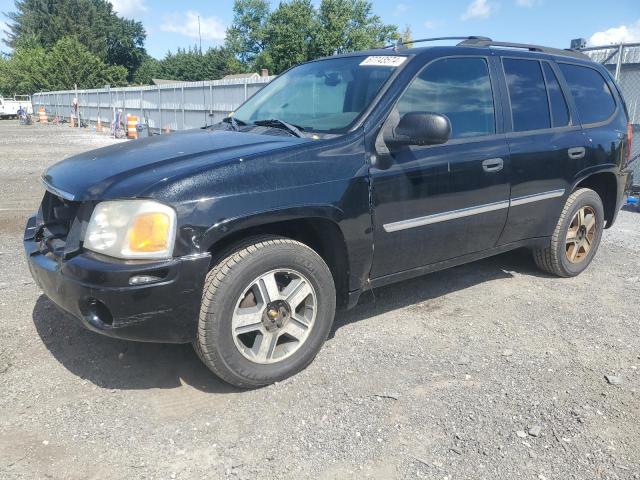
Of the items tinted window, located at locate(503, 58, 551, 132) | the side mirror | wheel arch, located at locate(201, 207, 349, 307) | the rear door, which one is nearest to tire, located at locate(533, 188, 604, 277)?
the rear door

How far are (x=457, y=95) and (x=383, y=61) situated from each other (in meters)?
0.58

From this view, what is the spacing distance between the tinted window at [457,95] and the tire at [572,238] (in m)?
1.30

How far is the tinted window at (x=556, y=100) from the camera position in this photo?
448cm

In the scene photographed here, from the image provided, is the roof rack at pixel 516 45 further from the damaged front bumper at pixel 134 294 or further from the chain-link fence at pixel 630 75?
the chain-link fence at pixel 630 75

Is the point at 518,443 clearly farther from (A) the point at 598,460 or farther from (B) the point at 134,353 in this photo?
(B) the point at 134,353

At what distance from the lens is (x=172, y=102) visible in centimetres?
2131

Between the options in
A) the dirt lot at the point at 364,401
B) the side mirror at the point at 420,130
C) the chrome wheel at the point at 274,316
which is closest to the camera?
the dirt lot at the point at 364,401

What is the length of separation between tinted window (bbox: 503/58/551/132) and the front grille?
122 inches

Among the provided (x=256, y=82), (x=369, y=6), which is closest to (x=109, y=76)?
(x=369, y=6)

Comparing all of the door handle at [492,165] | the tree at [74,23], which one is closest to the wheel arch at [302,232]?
the door handle at [492,165]

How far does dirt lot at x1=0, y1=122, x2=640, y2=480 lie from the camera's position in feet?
8.21

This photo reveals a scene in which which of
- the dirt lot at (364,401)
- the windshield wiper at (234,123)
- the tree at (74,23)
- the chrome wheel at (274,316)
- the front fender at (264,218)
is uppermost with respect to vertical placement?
the tree at (74,23)

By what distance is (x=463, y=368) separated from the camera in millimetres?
3389

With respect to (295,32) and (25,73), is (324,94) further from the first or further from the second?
(25,73)
